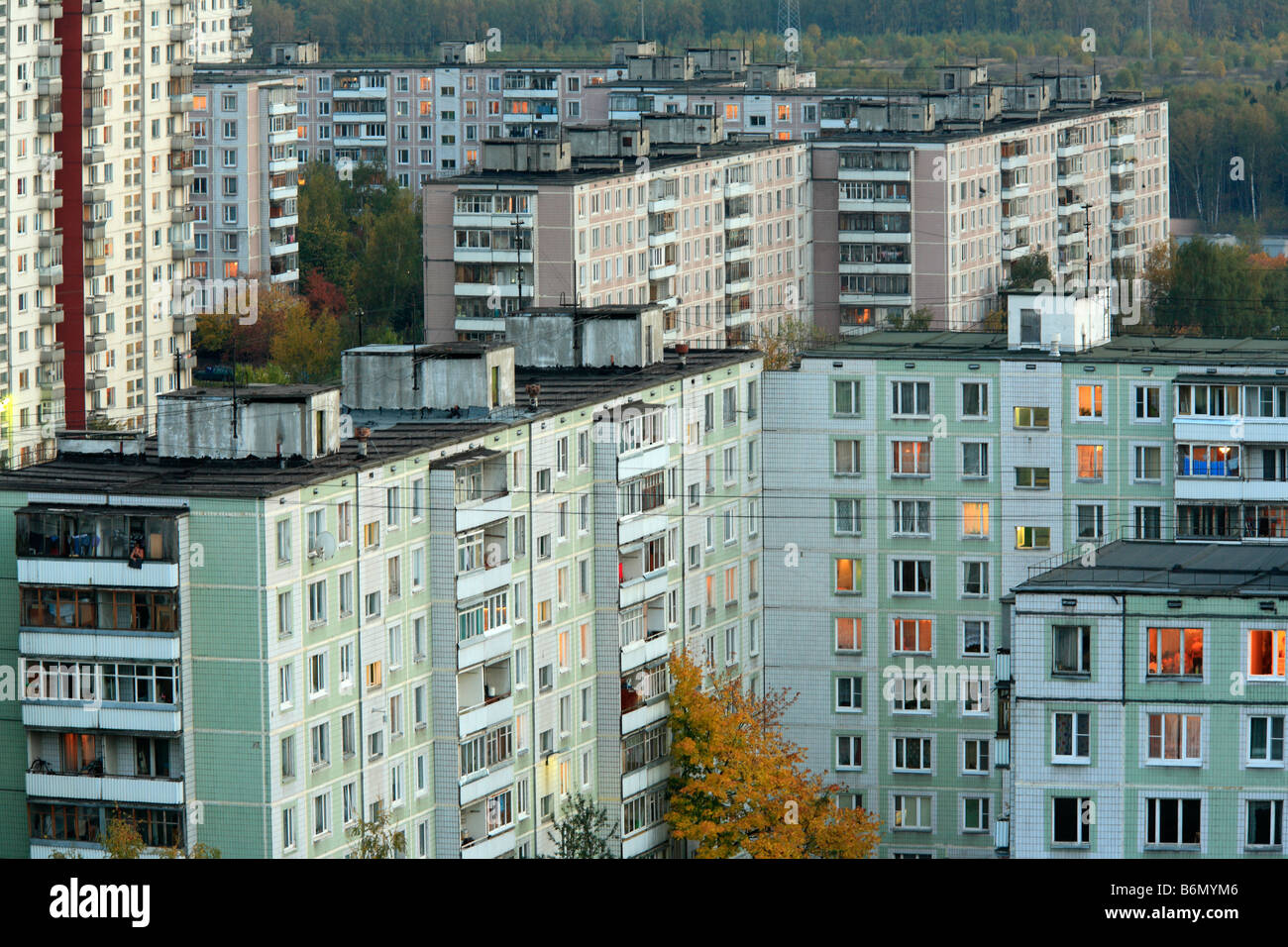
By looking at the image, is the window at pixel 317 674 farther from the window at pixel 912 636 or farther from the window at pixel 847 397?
the window at pixel 912 636

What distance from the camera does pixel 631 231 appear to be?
420 feet

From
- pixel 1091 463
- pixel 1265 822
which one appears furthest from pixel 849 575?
pixel 1265 822

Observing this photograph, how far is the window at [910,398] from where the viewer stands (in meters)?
76.3

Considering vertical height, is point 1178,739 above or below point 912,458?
below

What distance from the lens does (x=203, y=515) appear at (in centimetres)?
5303

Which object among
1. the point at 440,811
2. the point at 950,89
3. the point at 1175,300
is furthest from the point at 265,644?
the point at 950,89

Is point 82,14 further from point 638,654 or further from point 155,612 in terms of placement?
point 155,612

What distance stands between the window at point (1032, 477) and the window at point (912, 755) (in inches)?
322

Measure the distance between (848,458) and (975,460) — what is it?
3806 millimetres

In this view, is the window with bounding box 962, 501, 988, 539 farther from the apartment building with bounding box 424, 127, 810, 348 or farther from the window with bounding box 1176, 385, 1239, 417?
the apartment building with bounding box 424, 127, 810, 348

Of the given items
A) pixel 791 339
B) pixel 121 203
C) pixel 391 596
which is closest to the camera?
pixel 391 596

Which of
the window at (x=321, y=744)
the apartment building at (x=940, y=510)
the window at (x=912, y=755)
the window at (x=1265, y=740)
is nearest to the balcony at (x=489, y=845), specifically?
the window at (x=321, y=744)

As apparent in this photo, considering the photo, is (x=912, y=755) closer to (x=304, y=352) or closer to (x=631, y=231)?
(x=631, y=231)

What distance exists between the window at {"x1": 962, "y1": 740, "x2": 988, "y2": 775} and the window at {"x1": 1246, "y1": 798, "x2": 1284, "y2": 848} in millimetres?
27401
